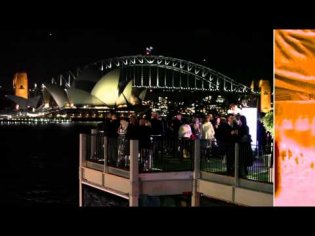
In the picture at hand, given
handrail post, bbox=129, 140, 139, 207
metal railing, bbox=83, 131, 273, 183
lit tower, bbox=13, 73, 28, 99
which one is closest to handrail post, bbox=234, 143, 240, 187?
metal railing, bbox=83, 131, 273, 183

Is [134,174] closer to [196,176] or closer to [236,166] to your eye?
[196,176]

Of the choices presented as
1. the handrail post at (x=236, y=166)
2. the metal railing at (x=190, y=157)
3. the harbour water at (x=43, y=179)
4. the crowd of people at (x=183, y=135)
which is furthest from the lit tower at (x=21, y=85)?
the handrail post at (x=236, y=166)

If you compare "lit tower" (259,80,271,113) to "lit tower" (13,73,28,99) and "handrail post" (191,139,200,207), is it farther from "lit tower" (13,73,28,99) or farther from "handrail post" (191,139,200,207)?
"lit tower" (13,73,28,99)

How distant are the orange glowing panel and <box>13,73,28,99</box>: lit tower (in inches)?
4717

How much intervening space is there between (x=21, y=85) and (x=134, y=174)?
114 m

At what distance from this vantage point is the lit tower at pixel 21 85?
125 meters

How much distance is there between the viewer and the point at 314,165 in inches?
332

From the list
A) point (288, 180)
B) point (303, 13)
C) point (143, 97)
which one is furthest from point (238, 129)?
point (143, 97)

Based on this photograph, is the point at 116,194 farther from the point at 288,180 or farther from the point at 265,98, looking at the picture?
the point at 265,98

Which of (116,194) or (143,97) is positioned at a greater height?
(143,97)

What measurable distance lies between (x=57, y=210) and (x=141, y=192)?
350 inches

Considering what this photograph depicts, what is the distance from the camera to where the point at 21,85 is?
124875 millimetres

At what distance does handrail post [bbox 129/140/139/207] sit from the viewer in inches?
566

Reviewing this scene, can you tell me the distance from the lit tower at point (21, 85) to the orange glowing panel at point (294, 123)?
120 meters
